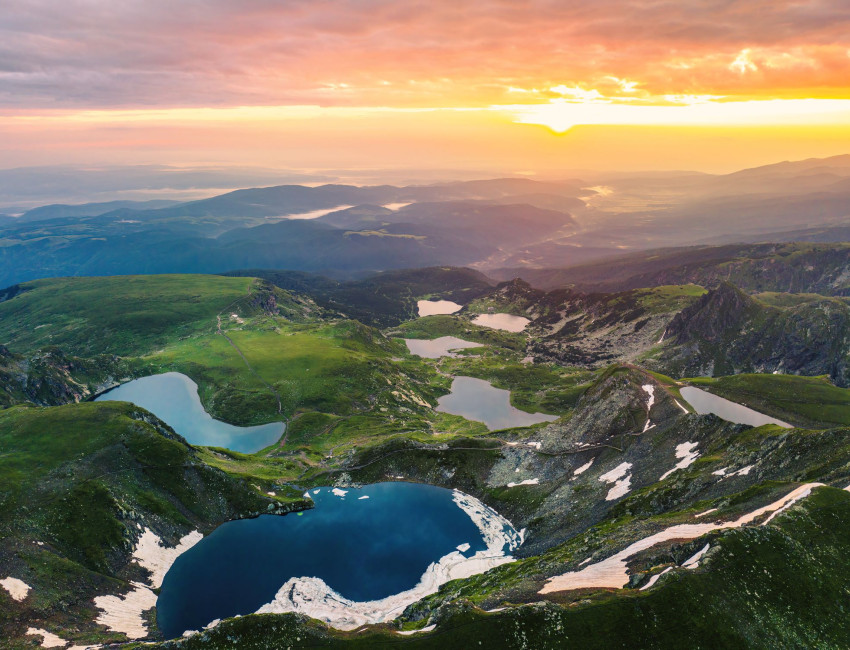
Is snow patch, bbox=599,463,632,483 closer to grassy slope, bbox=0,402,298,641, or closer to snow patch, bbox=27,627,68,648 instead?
grassy slope, bbox=0,402,298,641

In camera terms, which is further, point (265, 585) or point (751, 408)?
point (751, 408)

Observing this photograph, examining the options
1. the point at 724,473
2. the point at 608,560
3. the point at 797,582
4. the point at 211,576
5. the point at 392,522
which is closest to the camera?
the point at 797,582

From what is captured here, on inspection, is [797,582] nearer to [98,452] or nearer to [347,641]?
[347,641]

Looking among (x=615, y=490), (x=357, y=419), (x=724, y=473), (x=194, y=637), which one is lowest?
(x=357, y=419)

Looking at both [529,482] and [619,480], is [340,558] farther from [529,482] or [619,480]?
[619,480]

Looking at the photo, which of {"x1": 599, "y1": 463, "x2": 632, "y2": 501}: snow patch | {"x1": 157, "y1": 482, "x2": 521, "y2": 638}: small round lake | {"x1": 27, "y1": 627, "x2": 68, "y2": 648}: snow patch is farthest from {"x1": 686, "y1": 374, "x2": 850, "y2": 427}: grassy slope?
{"x1": 27, "y1": 627, "x2": 68, "y2": 648}: snow patch

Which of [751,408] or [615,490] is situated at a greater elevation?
[751,408]

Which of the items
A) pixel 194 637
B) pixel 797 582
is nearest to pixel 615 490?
pixel 797 582
